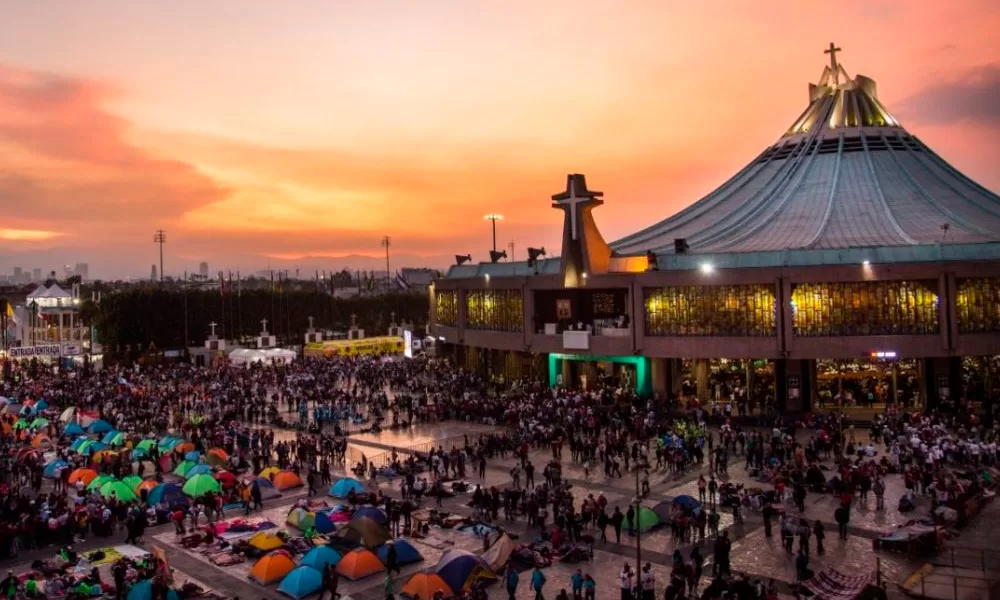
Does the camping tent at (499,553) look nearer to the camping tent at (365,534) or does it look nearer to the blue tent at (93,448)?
the camping tent at (365,534)

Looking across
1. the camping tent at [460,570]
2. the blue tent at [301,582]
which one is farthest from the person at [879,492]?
the blue tent at [301,582]

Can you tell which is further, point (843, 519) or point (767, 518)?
point (767, 518)

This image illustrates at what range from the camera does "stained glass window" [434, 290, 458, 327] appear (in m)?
62.4

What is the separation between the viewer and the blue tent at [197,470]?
28.5 meters

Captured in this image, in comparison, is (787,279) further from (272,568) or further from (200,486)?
(272,568)

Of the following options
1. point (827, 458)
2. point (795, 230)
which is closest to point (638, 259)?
point (795, 230)

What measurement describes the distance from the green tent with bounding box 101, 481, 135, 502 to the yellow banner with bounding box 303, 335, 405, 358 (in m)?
50.3

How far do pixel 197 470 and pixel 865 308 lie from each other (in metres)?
33.9

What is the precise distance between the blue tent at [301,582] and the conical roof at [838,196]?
3571 centimetres

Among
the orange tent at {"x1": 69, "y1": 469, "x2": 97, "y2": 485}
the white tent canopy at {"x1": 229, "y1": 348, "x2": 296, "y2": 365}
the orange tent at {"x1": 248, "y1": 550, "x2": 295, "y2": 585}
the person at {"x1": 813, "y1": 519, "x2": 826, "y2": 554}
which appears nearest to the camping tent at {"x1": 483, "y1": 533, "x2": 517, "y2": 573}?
the orange tent at {"x1": 248, "y1": 550, "x2": 295, "y2": 585}

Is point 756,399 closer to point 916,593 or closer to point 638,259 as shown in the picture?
point 638,259

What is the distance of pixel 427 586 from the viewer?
17984 millimetres

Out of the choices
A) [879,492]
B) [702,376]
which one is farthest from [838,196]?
[879,492]

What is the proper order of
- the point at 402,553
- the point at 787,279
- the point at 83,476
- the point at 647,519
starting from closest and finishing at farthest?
the point at 402,553 → the point at 647,519 → the point at 83,476 → the point at 787,279
